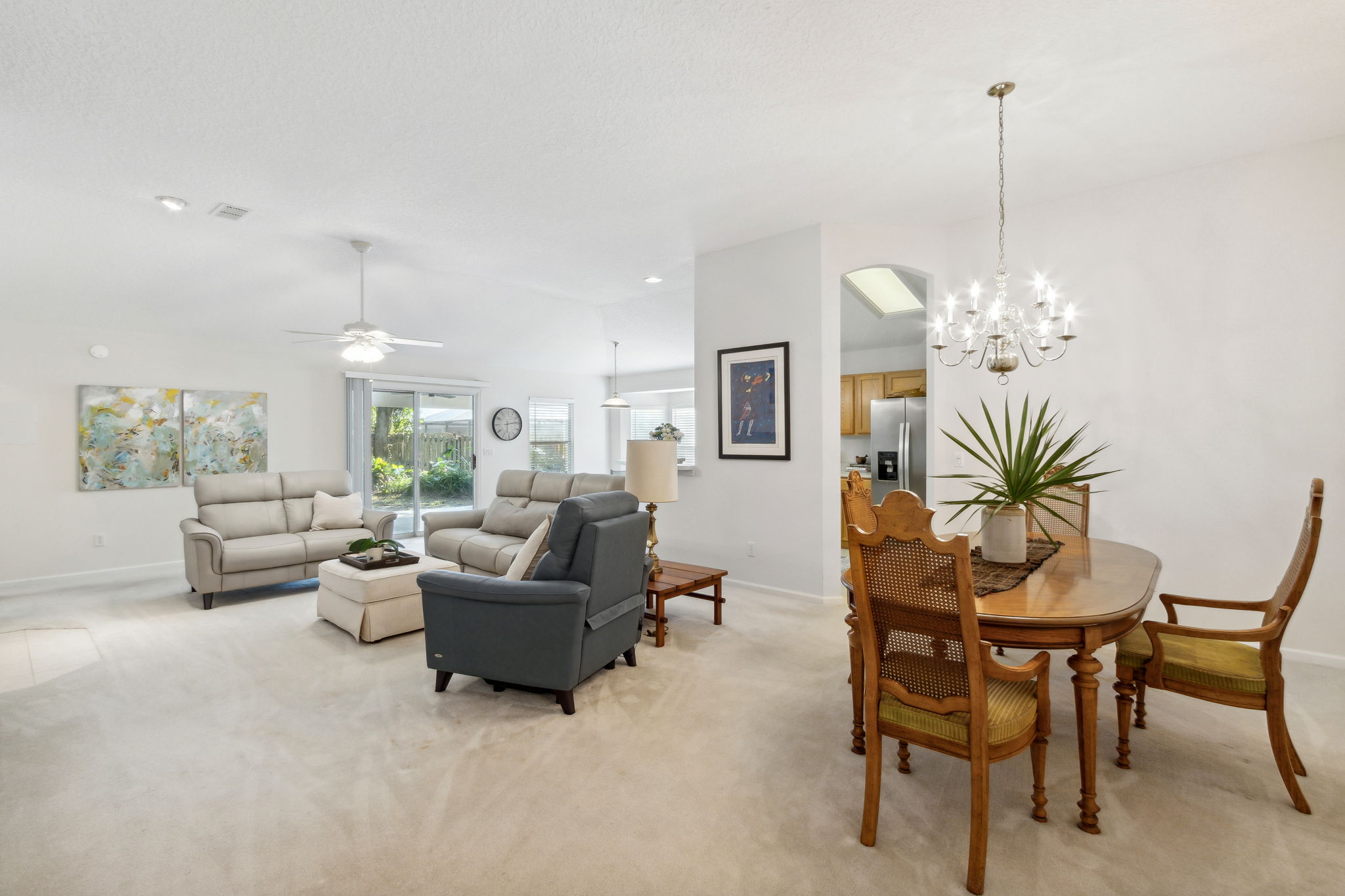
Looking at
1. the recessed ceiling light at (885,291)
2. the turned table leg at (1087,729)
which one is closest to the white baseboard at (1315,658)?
the turned table leg at (1087,729)

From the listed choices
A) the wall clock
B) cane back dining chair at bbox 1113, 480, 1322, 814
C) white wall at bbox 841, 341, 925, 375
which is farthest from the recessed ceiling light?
the wall clock

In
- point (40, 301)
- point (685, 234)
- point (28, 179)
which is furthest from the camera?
point (40, 301)

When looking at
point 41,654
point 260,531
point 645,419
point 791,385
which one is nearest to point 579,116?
point 791,385

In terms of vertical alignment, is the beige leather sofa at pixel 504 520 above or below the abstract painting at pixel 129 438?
below

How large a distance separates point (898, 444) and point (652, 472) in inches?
144

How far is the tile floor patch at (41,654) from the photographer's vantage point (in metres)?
3.18

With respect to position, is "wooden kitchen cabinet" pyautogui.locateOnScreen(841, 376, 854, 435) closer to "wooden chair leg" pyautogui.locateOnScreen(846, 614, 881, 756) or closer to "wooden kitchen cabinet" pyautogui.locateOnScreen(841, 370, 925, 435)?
"wooden kitchen cabinet" pyautogui.locateOnScreen(841, 370, 925, 435)

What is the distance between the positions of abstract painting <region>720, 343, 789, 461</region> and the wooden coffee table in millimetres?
1142

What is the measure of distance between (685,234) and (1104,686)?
3.80 m

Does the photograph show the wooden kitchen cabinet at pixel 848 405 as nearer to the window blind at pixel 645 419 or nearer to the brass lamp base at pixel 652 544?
the window blind at pixel 645 419

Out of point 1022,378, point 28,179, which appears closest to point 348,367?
point 28,179

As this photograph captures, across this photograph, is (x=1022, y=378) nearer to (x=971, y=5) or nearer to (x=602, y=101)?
(x=971, y=5)

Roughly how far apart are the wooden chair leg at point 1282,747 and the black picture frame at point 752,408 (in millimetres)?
2958

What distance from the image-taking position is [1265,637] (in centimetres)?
196
